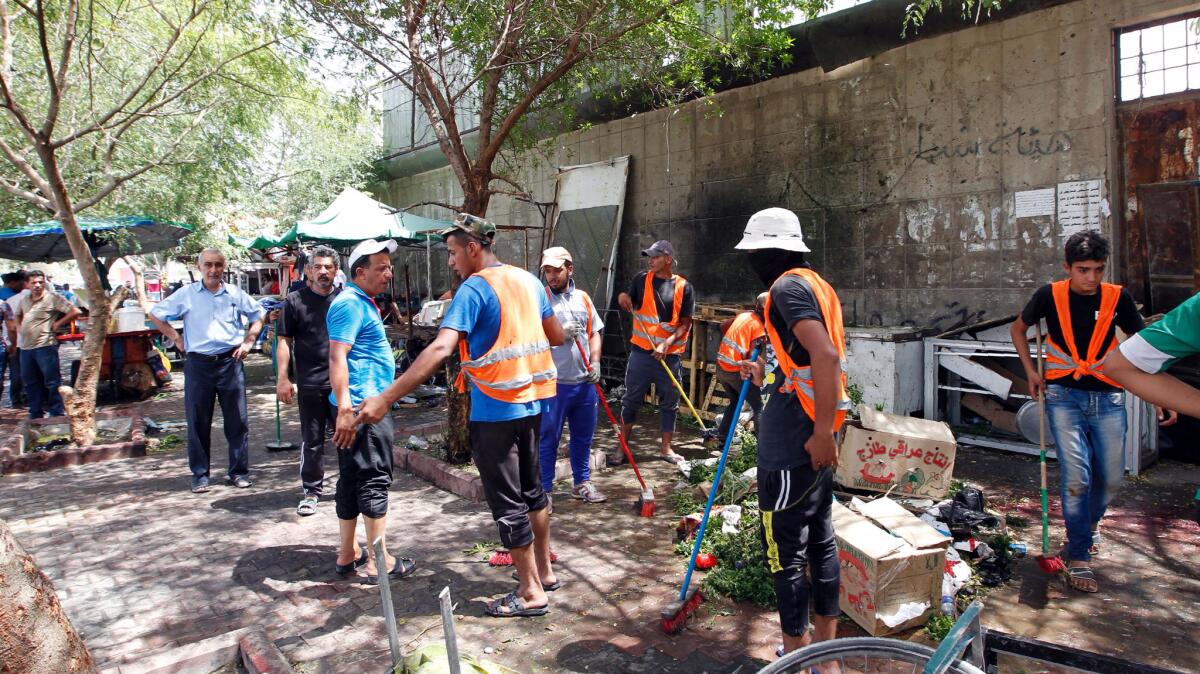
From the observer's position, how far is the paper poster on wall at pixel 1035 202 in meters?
6.43

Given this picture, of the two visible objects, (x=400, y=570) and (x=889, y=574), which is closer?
(x=889, y=574)

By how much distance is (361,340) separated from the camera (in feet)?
A: 13.6

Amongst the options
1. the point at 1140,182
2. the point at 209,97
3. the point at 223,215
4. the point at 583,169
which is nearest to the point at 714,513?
the point at 1140,182

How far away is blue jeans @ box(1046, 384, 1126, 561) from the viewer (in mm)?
3904

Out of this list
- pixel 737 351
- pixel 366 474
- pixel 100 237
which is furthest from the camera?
pixel 100 237

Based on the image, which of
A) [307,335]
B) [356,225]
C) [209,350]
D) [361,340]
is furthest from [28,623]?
[356,225]

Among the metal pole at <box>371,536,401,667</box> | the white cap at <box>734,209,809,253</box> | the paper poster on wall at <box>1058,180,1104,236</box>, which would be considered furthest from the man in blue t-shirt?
the paper poster on wall at <box>1058,180,1104,236</box>

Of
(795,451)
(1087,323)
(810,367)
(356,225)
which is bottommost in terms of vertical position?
(795,451)

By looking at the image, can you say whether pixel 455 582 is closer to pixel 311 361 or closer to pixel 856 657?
pixel 311 361

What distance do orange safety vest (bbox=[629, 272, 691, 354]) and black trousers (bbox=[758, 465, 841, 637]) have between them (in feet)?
11.1

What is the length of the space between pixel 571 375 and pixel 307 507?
220 centimetres

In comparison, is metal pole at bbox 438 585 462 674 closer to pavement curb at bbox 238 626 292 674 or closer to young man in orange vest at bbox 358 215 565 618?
pavement curb at bbox 238 626 292 674

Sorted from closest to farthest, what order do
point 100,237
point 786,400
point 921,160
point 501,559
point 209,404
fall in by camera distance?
point 786,400, point 501,559, point 209,404, point 921,160, point 100,237

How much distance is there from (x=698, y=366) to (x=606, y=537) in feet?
13.0
